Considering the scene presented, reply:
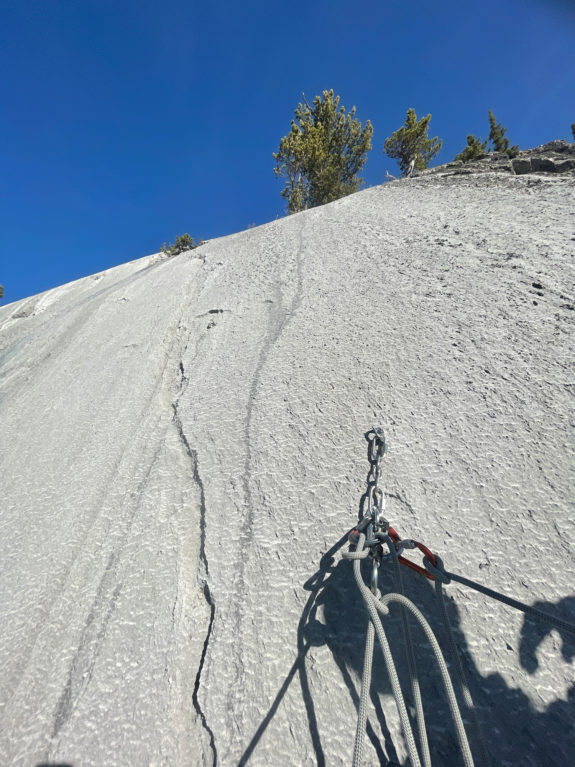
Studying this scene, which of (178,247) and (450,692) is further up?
(178,247)

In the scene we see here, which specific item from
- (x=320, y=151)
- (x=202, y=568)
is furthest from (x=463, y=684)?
(x=320, y=151)

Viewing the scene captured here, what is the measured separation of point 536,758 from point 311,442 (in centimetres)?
100

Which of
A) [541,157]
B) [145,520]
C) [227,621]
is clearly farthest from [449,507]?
[541,157]

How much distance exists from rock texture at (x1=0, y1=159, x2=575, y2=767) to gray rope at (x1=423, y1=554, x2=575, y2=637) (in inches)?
4.6

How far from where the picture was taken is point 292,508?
1240 millimetres

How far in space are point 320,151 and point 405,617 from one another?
525 inches

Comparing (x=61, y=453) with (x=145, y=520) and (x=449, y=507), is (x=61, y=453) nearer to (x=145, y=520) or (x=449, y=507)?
(x=145, y=520)

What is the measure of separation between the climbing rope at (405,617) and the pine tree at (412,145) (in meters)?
13.8

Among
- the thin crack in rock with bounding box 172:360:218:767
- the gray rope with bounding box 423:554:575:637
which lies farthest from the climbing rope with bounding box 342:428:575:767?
the thin crack in rock with bounding box 172:360:218:767

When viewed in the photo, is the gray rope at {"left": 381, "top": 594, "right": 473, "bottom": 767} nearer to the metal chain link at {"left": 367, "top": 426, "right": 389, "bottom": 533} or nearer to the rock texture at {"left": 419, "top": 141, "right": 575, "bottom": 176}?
the metal chain link at {"left": 367, "top": 426, "right": 389, "bottom": 533}

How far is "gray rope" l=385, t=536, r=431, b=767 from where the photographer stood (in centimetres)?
74

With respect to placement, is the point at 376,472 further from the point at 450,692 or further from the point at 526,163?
the point at 526,163

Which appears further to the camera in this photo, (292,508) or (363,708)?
(292,508)

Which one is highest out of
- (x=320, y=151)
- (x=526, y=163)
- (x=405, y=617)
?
(x=320, y=151)
